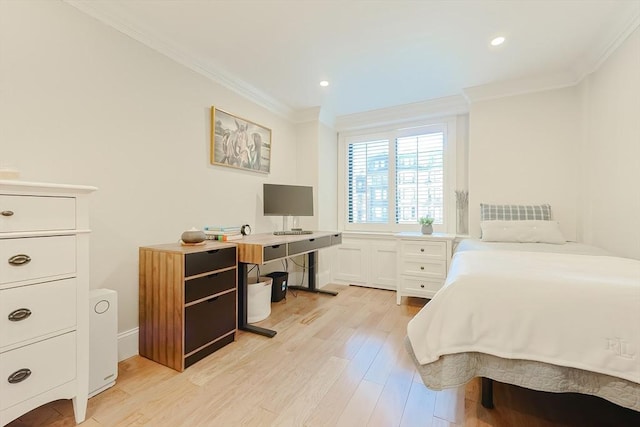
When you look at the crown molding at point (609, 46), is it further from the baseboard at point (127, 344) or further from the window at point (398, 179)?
the baseboard at point (127, 344)

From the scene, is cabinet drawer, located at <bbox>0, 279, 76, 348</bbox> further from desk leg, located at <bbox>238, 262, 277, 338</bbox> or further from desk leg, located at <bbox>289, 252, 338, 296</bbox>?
desk leg, located at <bbox>289, 252, 338, 296</bbox>

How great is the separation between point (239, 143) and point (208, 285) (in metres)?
1.60

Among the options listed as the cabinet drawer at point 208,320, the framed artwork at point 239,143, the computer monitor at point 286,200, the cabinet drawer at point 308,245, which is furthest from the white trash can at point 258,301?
the framed artwork at point 239,143

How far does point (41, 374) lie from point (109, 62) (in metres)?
1.88

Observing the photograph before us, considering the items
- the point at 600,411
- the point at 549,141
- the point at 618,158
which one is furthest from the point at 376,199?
the point at 600,411

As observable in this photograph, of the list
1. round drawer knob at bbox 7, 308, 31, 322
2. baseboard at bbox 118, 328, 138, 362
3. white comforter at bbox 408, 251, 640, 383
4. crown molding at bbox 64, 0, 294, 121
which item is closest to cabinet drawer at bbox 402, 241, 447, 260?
white comforter at bbox 408, 251, 640, 383

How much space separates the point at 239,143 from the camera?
2889mm

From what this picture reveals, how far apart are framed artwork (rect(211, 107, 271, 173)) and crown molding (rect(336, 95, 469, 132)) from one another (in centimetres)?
132

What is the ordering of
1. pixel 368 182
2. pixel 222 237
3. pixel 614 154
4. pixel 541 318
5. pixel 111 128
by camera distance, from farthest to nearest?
1. pixel 368 182
2. pixel 222 237
3. pixel 614 154
4. pixel 111 128
5. pixel 541 318

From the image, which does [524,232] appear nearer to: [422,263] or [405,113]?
[422,263]

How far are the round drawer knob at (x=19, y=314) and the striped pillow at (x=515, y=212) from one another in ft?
11.4

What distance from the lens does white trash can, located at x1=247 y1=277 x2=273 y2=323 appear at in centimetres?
250

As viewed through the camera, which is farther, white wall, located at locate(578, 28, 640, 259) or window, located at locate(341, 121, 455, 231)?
Result: window, located at locate(341, 121, 455, 231)

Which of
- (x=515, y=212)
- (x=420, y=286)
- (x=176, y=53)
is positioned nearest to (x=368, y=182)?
(x=420, y=286)
